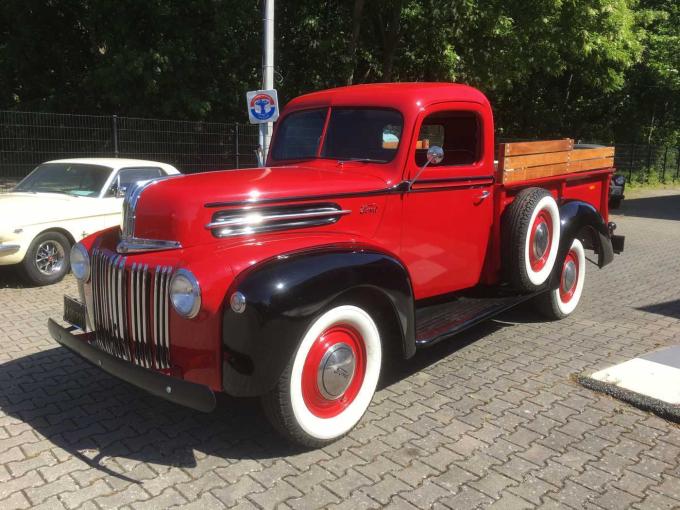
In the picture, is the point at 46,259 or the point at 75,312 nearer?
the point at 75,312

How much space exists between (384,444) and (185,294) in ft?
4.57

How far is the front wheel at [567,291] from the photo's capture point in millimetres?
5465

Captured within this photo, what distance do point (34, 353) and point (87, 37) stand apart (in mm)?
16124

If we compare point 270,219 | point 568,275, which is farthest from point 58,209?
point 568,275

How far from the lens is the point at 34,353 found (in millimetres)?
4586

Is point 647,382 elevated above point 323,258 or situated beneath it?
situated beneath

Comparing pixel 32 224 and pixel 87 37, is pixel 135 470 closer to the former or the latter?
pixel 32 224

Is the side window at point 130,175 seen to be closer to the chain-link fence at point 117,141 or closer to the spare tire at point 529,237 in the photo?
the chain-link fence at point 117,141

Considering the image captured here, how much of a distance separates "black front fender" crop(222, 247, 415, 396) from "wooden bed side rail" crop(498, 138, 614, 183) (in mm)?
2019

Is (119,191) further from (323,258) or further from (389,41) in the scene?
(389,41)

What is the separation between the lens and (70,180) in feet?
24.0

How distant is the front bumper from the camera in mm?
2729

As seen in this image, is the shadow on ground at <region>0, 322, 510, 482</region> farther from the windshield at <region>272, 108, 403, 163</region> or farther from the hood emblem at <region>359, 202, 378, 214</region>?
the windshield at <region>272, 108, 403, 163</region>

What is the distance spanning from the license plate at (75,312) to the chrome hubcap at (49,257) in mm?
3227
